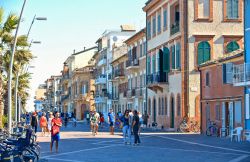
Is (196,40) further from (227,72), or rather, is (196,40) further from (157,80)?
(227,72)

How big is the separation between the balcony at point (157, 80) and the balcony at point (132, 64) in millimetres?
10840

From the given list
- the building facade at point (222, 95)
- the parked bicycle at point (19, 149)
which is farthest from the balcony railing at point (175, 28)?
the parked bicycle at point (19, 149)

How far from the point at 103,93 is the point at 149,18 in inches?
1389

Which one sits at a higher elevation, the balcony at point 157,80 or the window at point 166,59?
the window at point 166,59

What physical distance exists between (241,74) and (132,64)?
3465 centimetres

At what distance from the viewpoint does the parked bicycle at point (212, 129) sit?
39.5 m

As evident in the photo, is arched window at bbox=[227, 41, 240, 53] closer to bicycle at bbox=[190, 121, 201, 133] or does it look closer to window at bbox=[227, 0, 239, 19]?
window at bbox=[227, 0, 239, 19]

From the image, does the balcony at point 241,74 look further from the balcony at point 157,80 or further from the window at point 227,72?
the balcony at point 157,80

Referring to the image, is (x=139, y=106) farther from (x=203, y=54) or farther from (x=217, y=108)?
(x=217, y=108)

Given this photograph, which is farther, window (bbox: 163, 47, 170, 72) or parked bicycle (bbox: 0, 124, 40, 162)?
window (bbox: 163, 47, 170, 72)

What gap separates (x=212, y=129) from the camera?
131ft

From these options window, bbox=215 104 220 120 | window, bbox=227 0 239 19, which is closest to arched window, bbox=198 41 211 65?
window, bbox=227 0 239 19

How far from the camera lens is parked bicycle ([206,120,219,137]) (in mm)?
39534

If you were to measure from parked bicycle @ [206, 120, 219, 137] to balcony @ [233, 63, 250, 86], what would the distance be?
199 inches
